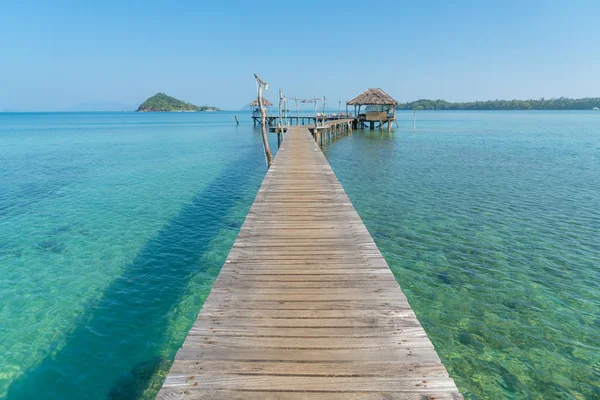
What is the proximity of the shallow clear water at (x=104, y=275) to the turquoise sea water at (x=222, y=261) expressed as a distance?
0.11 feet

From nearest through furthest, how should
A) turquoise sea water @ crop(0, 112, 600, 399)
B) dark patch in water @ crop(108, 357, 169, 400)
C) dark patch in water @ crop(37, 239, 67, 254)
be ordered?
dark patch in water @ crop(108, 357, 169, 400) → turquoise sea water @ crop(0, 112, 600, 399) → dark patch in water @ crop(37, 239, 67, 254)

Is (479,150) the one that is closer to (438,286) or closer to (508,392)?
(438,286)

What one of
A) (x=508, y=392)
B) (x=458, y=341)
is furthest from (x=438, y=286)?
(x=508, y=392)

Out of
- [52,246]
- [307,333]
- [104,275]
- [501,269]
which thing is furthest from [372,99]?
[307,333]

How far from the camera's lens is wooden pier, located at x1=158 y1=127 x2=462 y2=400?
8.54 feet

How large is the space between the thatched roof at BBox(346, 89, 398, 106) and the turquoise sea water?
94.7ft

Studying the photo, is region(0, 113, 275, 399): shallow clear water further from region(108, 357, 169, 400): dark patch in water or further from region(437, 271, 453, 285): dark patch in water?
region(437, 271, 453, 285): dark patch in water

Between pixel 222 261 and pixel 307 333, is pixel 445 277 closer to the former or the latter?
pixel 307 333

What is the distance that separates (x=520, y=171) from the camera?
18875 mm

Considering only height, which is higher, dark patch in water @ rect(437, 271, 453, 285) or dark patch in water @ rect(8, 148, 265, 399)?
dark patch in water @ rect(437, 271, 453, 285)

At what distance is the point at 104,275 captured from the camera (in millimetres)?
7969

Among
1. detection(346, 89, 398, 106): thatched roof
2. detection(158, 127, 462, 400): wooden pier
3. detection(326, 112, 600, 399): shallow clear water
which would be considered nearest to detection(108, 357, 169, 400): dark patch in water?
detection(158, 127, 462, 400): wooden pier

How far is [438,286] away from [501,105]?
23798 centimetres

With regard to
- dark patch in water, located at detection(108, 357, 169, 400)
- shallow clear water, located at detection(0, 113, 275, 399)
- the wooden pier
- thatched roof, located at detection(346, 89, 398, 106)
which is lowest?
dark patch in water, located at detection(108, 357, 169, 400)
